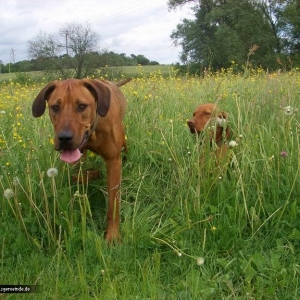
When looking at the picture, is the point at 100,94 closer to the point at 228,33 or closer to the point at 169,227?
the point at 169,227

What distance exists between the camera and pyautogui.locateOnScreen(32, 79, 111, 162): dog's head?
2.56 metres

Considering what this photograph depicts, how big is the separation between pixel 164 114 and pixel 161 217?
2311 millimetres

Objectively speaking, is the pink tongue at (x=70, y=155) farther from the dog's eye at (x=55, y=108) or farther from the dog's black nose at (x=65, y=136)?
the dog's eye at (x=55, y=108)

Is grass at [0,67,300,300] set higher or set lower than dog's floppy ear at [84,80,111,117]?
lower

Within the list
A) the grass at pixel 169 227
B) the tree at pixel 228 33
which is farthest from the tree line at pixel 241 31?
the grass at pixel 169 227

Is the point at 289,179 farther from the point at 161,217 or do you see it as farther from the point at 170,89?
the point at 170,89

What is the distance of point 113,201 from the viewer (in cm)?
298

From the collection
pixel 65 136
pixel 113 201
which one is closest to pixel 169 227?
pixel 113 201

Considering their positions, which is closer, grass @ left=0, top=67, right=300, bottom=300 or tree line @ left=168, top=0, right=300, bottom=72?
grass @ left=0, top=67, right=300, bottom=300

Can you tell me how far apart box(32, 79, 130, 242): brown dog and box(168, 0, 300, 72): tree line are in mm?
23064

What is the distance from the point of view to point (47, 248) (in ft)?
8.70

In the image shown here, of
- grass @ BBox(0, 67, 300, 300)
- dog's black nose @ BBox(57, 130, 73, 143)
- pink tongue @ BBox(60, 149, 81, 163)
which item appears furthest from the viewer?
pink tongue @ BBox(60, 149, 81, 163)

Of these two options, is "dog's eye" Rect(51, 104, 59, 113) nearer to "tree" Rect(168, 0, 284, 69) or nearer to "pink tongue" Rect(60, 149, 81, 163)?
"pink tongue" Rect(60, 149, 81, 163)

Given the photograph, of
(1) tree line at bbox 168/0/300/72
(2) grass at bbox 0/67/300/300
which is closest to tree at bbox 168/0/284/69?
(1) tree line at bbox 168/0/300/72
